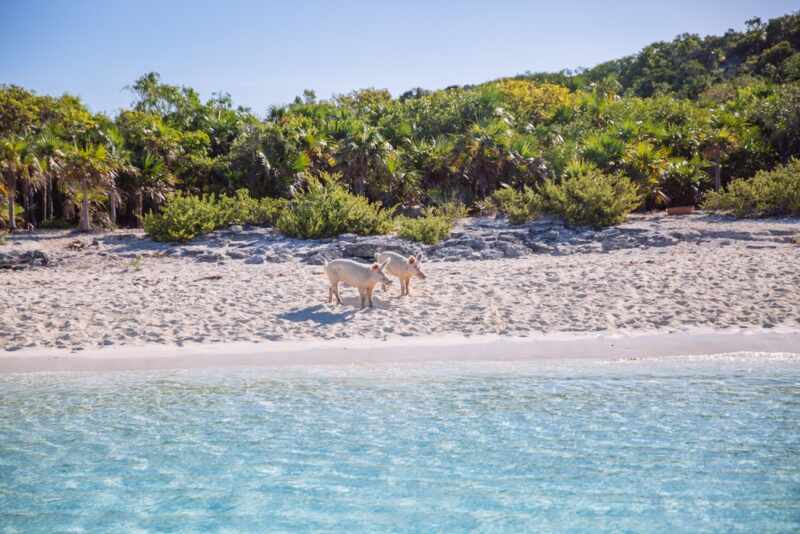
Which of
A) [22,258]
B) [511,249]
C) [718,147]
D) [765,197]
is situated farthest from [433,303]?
[718,147]

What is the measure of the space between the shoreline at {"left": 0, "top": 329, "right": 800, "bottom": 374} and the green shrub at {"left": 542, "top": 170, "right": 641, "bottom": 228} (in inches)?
438

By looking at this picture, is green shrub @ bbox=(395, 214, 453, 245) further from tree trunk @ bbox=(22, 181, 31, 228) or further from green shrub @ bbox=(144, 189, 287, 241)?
tree trunk @ bbox=(22, 181, 31, 228)

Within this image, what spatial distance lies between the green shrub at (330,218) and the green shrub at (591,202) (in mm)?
5260

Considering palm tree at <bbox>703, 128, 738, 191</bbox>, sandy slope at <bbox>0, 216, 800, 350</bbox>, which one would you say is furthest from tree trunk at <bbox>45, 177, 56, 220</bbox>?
palm tree at <bbox>703, 128, 738, 191</bbox>

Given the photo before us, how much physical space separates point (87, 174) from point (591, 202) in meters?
16.6

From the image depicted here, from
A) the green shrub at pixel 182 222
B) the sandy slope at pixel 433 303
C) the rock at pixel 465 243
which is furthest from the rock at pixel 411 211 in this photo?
the sandy slope at pixel 433 303

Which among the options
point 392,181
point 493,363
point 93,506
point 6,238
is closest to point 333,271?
point 493,363

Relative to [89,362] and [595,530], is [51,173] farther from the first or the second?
[595,530]

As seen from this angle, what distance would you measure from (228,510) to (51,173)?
24.8m

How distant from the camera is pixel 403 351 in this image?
1016 centimetres

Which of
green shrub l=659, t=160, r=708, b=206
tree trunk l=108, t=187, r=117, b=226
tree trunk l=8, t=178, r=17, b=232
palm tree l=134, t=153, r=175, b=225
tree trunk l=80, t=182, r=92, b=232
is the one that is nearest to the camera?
tree trunk l=8, t=178, r=17, b=232

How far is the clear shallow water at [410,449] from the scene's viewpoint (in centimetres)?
502

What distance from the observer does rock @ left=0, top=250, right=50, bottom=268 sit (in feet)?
62.2

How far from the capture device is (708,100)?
41.8 m
